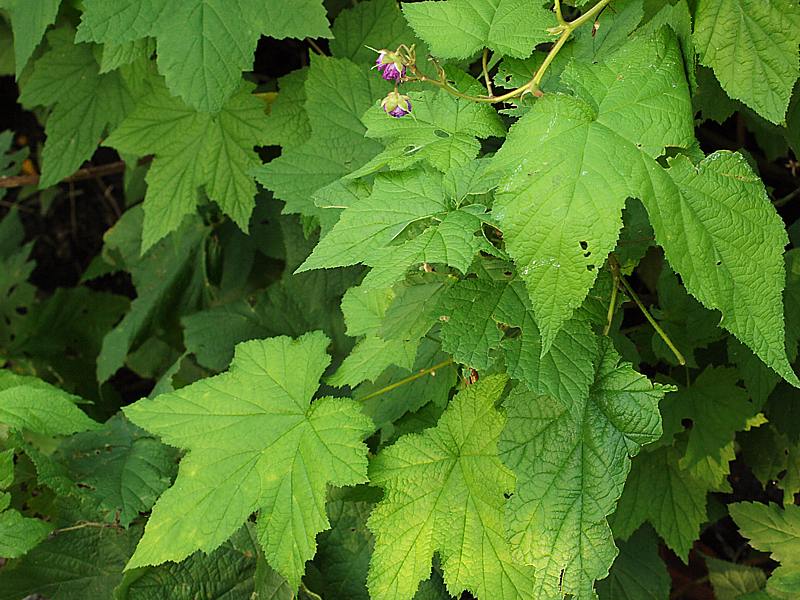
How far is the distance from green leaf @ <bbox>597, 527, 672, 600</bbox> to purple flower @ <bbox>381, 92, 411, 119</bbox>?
129 cm

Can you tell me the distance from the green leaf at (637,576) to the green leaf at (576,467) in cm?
82

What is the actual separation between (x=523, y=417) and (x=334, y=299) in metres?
1.15

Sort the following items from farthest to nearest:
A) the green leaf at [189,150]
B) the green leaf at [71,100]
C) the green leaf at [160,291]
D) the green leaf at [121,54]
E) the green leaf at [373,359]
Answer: the green leaf at [160,291] < the green leaf at [71,100] < the green leaf at [189,150] < the green leaf at [121,54] < the green leaf at [373,359]

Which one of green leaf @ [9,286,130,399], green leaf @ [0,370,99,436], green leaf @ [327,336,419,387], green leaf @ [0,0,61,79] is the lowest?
green leaf @ [9,286,130,399]

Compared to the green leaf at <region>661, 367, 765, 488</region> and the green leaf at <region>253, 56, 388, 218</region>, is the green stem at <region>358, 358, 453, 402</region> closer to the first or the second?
the green leaf at <region>253, 56, 388, 218</region>

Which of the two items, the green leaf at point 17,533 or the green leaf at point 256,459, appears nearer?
the green leaf at point 256,459

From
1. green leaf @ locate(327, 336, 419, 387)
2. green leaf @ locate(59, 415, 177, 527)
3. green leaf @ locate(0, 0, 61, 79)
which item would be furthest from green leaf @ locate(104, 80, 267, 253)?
green leaf @ locate(327, 336, 419, 387)

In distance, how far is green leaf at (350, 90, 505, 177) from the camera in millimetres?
1205

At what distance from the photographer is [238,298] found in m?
2.70

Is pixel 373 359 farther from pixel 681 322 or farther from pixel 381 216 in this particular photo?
pixel 681 322

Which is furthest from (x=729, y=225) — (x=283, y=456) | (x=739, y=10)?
(x=283, y=456)

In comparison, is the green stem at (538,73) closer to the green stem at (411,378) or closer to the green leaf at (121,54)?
the green stem at (411,378)

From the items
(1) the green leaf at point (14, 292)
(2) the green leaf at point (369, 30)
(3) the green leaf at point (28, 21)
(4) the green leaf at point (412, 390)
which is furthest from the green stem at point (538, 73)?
(1) the green leaf at point (14, 292)

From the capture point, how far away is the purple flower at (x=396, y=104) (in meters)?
1.17
